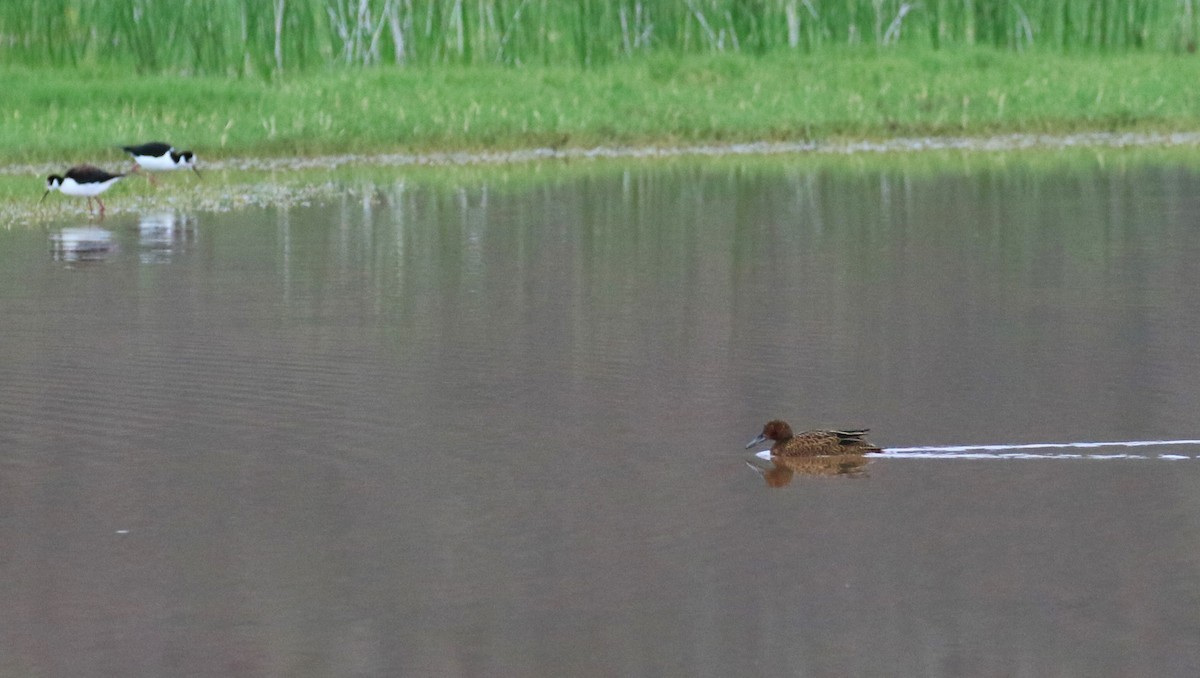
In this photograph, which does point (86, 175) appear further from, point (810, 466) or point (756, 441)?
point (810, 466)

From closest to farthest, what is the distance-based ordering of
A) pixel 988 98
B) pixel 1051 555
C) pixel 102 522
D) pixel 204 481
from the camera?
pixel 1051 555 < pixel 102 522 < pixel 204 481 < pixel 988 98

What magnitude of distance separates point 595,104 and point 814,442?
1978cm

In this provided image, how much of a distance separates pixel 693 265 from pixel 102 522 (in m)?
8.20

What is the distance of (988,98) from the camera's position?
2923 centimetres

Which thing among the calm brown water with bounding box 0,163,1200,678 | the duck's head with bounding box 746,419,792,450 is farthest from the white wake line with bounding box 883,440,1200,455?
the duck's head with bounding box 746,419,792,450

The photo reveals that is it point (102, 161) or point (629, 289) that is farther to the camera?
point (102, 161)

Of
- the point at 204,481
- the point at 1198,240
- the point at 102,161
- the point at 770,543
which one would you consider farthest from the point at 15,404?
the point at 102,161

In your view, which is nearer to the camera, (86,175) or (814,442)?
(814,442)

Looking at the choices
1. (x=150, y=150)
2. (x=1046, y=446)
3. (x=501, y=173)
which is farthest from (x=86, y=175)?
(x=1046, y=446)

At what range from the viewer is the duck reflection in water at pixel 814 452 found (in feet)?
29.7

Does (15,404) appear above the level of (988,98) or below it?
below

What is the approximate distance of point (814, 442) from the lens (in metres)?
9.12

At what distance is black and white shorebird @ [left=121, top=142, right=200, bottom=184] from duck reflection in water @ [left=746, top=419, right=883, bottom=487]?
1571 centimetres

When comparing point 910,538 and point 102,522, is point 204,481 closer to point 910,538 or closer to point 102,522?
point 102,522
